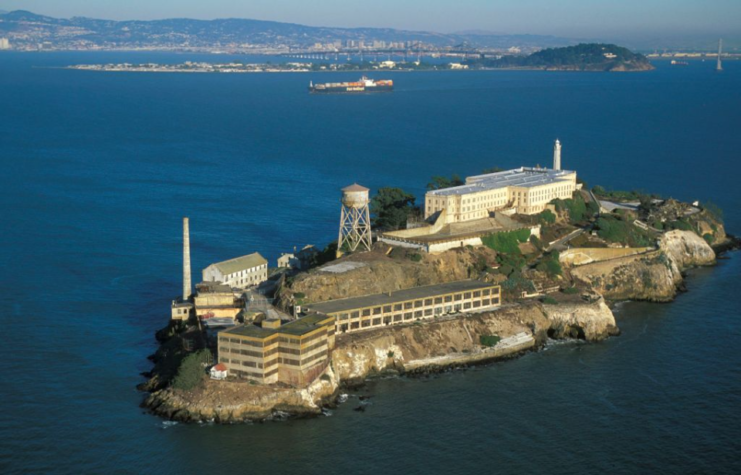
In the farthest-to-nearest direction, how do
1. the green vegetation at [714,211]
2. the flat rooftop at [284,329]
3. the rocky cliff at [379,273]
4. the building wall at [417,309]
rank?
the green vegetation at [714,211], the rocky cliff at [379,273], the building wall at [417,309], the flat rooftop at [284,329]

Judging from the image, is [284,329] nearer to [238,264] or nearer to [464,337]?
[464,337]

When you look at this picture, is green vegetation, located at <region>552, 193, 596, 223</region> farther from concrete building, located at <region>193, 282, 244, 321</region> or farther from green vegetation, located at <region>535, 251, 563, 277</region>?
concrete building, located at <region>193, 282, 244, 321</region>

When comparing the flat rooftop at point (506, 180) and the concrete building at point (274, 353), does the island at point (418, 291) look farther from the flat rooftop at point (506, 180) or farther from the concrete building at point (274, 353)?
the flat rooftop at point (506, 180)

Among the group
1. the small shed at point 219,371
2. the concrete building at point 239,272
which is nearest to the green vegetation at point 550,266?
the concrete building at point 239,272

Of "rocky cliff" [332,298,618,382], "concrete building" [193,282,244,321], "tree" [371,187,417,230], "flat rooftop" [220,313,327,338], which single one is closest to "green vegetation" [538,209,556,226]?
"tree" [371,187,417,230]

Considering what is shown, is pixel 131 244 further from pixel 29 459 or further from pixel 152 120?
pixel 152 120

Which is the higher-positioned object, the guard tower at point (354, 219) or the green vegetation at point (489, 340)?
the guard tower at point (354, 219)

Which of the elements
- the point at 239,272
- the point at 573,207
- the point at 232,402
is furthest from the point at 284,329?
the point at 573,207
